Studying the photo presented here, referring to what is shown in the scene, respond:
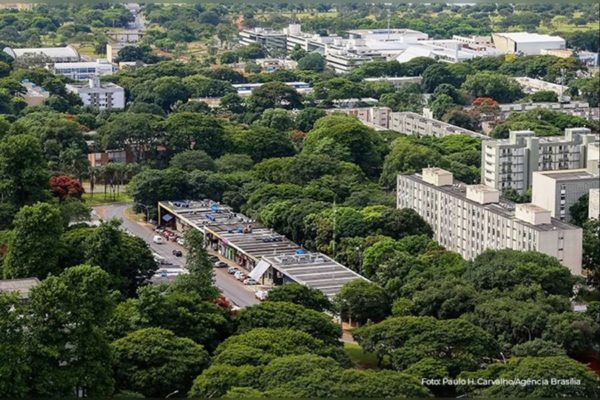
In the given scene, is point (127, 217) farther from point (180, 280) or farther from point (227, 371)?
point (227, 371)

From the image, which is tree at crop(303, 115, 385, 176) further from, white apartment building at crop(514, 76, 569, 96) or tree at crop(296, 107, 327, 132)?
white apartment building at crop(514, 76, 569, 96)

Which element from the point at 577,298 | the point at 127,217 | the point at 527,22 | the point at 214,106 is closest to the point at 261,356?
the point at 577,298

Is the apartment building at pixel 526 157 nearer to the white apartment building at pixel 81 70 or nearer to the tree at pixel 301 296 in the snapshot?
the tree at pixel 301 296

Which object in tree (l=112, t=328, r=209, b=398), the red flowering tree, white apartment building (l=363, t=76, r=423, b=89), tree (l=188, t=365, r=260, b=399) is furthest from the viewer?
white apartment building (l=363, t=76, r=423, b=89)

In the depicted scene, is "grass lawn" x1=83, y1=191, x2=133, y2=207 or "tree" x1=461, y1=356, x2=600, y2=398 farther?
"grass lawn" x1=83, y1=191, x2=133, y2=207

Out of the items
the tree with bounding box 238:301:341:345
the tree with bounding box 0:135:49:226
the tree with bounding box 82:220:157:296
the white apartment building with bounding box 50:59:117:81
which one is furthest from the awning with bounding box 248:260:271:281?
the white apartment building with bounding box 50:59:117:81

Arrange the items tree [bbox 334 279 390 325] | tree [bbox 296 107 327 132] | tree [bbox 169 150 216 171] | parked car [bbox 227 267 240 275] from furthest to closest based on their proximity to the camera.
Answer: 1. tree [bbox 296 107 327 132]
2. tree [bbox 169 150 216 171]
3. parked car [bbox 227 267 240 275]
4. tree [bbox 334 279 390 325]

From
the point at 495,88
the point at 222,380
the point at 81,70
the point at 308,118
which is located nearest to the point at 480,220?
the point at 222,380

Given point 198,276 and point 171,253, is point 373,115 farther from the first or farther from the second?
point 198,276
